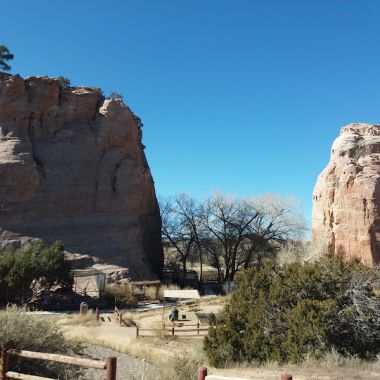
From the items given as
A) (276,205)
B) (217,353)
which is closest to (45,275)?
(217,353)

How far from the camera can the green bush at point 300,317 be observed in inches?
478

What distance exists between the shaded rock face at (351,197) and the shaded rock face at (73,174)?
1578cm

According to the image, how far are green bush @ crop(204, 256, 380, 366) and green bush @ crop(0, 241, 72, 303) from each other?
18373 mm

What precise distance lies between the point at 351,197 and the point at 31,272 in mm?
22636

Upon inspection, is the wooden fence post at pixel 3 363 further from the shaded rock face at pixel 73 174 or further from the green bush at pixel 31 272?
the shaded rock face at pixel 73 174

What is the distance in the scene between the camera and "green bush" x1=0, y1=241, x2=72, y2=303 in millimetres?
28781

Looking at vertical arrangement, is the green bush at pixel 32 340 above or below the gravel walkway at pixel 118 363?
above

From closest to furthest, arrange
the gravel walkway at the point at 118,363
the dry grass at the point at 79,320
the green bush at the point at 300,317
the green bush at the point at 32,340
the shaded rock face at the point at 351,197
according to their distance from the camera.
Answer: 1. the green bush at the point at 32,340
2. the green bush at the point at 300,317
3. the gravel walkway at the point at 118,363
4. the dry grass at the point at 79,320
5. the shaded rock face at the point at 351,197

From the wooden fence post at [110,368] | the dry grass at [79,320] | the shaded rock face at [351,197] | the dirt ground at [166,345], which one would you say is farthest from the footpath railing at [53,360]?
the shaded rock face at [351,197]

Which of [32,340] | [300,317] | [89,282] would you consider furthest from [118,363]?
[89,282]

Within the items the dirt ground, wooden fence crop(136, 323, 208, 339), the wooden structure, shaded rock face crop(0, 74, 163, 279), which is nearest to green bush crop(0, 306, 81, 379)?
the dirt ground

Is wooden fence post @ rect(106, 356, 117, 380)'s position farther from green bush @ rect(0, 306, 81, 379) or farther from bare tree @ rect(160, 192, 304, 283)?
bare tree @ rect(160, 192, 304, 283)

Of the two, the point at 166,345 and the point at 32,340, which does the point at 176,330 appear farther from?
the point at 32,340

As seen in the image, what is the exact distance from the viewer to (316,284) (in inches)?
539
